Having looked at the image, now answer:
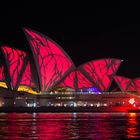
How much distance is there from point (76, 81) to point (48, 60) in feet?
53.4

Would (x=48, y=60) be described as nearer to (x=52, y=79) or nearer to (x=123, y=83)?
(x=52, y=79)

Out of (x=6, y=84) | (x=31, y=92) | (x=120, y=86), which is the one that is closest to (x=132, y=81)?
(x=120, y=86)

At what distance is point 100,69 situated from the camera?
4284 inches

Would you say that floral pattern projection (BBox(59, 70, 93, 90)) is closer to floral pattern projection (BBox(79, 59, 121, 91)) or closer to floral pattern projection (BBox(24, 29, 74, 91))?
floral pattern projection (BBox(79, 59, 121, 91))

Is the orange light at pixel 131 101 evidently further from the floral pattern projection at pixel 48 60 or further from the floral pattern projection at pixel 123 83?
the floral pattern projection at pixel 48 60

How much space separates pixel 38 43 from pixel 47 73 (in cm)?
1035

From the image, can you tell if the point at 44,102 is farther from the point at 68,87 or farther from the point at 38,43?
the point at 38,43

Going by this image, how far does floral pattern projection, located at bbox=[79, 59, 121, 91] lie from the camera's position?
109 metres

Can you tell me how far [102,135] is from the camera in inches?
1368

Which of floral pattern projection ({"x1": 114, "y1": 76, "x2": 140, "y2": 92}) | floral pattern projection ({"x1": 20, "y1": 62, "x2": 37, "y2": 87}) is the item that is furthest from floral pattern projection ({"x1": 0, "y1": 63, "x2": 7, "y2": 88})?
floral pattern projection ({"x1": 114, "y1": 76, "x2": 140, "y2": 92})

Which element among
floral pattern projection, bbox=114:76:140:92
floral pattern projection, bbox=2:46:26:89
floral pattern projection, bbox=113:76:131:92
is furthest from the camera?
floral pattern projection, bbox=114:76:140:92

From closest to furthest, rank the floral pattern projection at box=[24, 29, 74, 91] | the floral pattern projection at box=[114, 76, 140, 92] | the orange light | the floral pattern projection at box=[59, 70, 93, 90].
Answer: the floral pattern projection at box=[24, 29, 74, 91] < the floral pattern projection at box=[59, 70, 93, 90] < the orange light < the floral pattern projection at box=[114, 76, 140, 92]

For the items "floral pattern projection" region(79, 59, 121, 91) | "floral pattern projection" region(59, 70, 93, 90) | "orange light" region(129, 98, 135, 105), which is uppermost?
"floral pattern projection" region(79, 59, 121, 91)

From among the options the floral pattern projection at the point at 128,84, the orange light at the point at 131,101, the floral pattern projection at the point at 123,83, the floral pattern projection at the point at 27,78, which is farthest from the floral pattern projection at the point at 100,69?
the floral pattern projection at the point at 128,84
